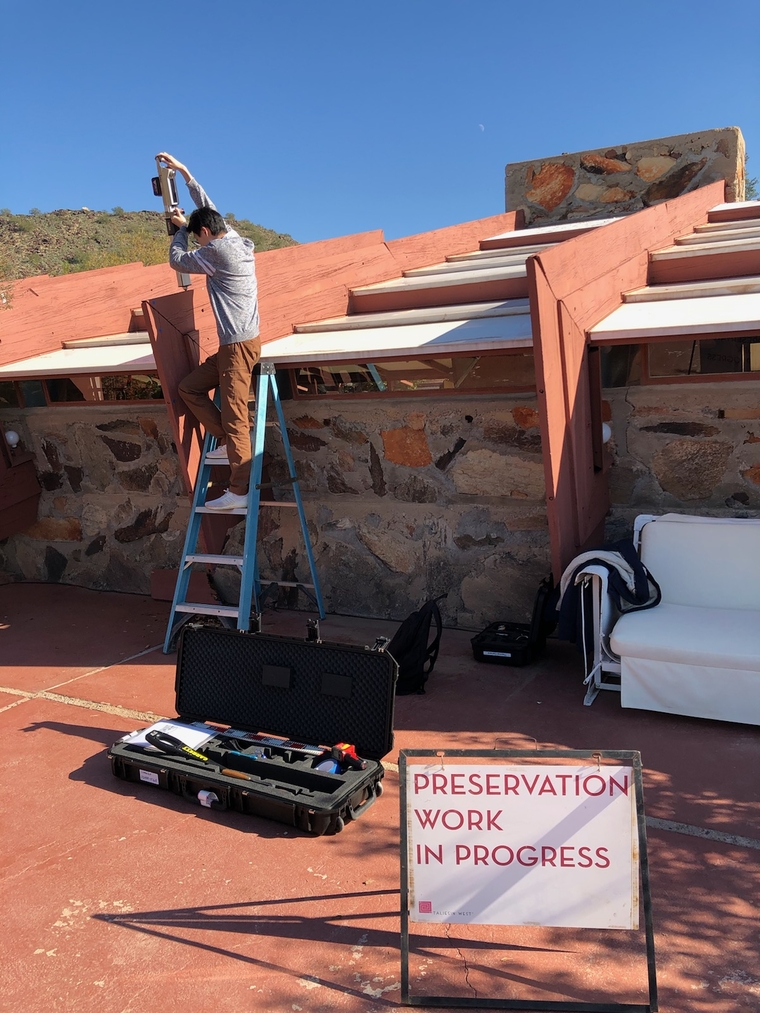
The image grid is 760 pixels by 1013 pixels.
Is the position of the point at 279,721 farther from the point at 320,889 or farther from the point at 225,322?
the point at 225,322

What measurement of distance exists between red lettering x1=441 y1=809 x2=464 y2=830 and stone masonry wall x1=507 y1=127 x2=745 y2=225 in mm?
7524

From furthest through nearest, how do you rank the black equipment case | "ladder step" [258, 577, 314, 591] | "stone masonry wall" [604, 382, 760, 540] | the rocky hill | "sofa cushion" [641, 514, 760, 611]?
the rocky hill
"ladder step" [258, 577, 314, 591]
the black equipment case
"stone masonry wall" [604, 382, 760, 540]
"sofa cushion" [641, 514, 760, 611]

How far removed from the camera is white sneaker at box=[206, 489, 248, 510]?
203 inches

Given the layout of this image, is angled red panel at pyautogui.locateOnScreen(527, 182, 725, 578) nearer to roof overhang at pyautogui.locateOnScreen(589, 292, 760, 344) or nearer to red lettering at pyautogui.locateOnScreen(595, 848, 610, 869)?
roof overhang at pyautogui.locateOnScreen(589, 292, 760, 344)

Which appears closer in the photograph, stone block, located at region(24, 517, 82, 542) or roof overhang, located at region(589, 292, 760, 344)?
roof overhang, located at region(589, 292, 760, 344)

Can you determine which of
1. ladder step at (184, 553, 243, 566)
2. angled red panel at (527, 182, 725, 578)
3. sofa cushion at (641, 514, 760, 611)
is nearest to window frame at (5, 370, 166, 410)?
ladder step at (184, 553, 243, 566)

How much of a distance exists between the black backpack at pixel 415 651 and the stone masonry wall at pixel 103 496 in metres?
2.43

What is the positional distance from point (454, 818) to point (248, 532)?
291cm

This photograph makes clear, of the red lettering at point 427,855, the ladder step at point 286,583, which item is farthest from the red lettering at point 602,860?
the ladder step at point 286,583

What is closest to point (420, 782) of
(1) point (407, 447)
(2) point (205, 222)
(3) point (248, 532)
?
(3) point (248, 532)

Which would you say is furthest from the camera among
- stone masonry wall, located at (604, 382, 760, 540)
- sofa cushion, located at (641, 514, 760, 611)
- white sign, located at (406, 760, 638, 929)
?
stone masonry wall, located at (604, 382, 760, 540)

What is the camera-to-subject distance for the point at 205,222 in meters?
4.79

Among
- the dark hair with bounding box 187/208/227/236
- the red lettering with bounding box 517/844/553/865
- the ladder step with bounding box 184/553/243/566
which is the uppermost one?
the dark hair with bounding box 187/208/227/236

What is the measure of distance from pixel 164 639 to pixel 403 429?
2.16 m
